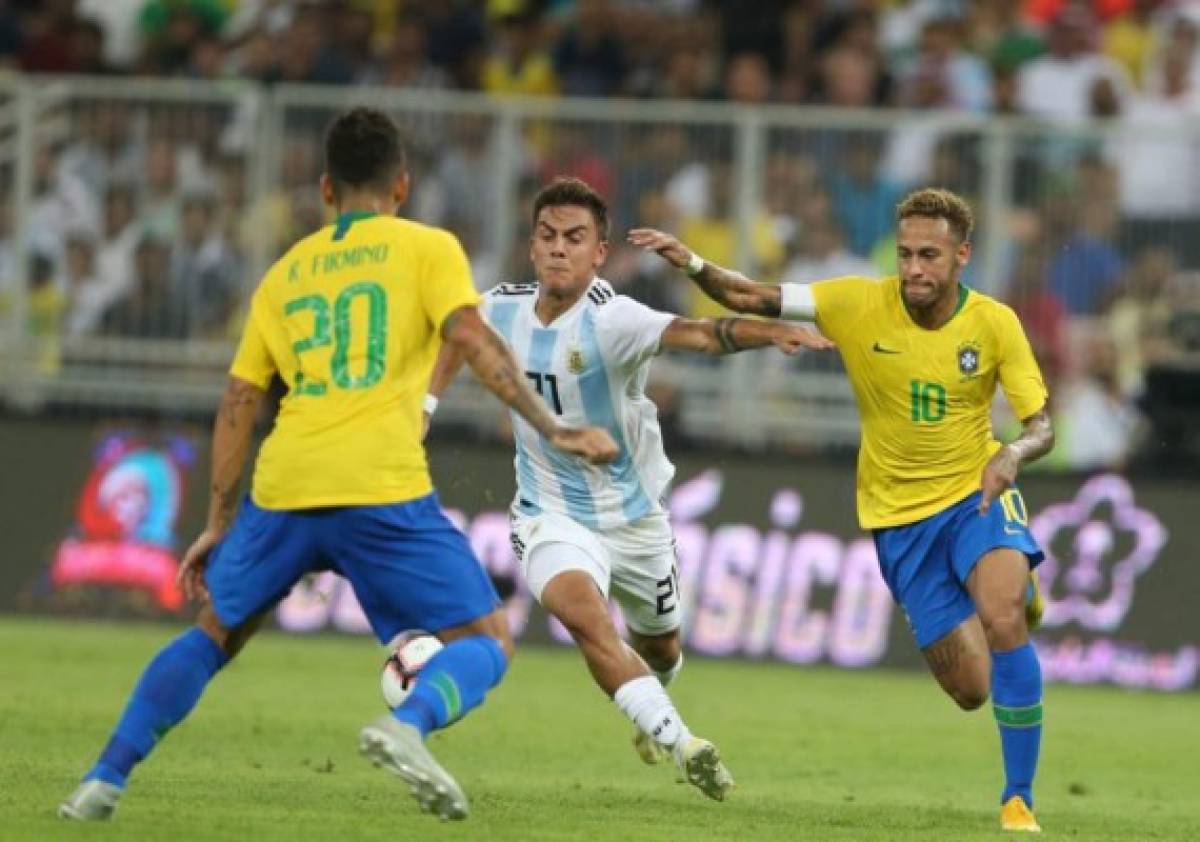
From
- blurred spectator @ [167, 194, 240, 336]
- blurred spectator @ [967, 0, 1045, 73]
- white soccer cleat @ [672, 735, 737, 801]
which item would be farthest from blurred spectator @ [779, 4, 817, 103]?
white soccer cleat @ [672, 735, 737, 801]

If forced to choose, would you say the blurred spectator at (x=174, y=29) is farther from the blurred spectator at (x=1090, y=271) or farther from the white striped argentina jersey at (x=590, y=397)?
the white striped argentina jersey at (x=590, y=397)

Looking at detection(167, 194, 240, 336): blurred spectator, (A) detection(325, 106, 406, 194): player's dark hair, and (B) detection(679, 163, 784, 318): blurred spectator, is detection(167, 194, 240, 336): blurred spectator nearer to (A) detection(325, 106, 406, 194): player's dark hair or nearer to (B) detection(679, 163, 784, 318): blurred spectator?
(B) detection(679, 163, 784, 318): blurred spectator

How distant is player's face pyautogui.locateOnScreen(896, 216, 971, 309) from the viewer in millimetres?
10977

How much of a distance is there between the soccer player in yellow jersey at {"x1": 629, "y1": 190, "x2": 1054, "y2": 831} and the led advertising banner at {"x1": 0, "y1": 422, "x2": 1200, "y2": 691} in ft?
23.7

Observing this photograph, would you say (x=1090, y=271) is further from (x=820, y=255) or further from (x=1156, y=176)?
(x=820, y=255)

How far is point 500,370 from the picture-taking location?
8.80m

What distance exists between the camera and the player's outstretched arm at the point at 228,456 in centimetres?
902

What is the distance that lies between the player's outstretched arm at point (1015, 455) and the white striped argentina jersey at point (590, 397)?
5.12 ft

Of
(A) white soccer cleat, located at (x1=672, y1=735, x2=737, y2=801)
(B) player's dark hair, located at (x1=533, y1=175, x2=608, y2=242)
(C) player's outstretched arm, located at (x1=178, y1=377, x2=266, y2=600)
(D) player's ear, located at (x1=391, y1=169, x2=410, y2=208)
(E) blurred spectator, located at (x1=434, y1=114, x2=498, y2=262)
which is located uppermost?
(E) blurred spectator, located at (x1=434, y1=114, x2=498, y2=262)

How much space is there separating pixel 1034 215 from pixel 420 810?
1007 cm

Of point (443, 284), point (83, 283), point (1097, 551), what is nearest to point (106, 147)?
point (83, 283)

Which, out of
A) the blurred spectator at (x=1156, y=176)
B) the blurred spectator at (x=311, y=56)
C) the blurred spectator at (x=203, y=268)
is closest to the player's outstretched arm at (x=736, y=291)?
the blurred spectator at (x=1156, y=176)

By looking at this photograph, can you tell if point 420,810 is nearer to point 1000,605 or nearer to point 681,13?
point 1000,605

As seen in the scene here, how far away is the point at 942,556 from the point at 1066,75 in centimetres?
1014
